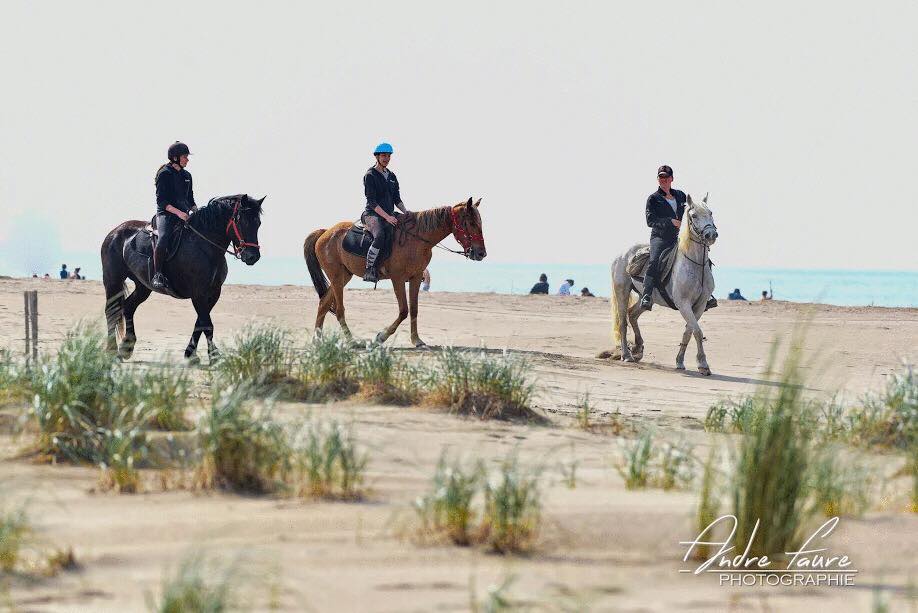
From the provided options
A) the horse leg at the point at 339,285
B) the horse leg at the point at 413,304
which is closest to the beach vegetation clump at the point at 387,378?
the horse leg at the point at 413,304

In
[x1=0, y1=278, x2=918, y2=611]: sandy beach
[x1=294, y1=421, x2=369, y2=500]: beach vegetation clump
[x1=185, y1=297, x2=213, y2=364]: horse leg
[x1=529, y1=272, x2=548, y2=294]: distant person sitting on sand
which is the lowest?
[x1=0, y1=278, x2=918, y2=611]: sandy beach

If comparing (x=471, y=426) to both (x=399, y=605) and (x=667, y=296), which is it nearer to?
(x=399, y=605)

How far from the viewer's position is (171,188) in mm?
12672

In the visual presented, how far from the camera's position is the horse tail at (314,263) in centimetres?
1645

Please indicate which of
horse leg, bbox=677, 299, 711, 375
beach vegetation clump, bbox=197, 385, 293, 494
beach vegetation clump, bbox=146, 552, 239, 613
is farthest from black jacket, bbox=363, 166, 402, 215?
beach vegetation clump, bbox=146, 552, 239, 613

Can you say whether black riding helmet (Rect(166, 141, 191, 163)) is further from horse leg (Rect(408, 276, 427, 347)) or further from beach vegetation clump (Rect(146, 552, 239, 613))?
beach vegetation clump (Rect(146, 552, 239, 613))

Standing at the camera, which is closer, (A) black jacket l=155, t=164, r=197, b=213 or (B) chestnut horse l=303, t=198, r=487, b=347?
(A) black jacket l=155, t=164, r=197, b=213

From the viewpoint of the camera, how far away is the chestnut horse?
15.1 metres

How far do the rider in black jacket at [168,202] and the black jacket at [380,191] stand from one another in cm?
295

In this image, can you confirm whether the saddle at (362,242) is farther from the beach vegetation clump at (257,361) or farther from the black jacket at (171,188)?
the beach vegetation clump at (257,361)

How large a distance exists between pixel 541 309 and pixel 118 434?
61.5 ft

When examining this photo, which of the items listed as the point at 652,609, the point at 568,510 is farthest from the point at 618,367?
the point at 652,609

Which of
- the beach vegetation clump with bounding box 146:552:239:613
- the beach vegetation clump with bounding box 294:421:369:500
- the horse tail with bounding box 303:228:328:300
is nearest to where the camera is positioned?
the beach vegetation clump with bounding box 146:552:239:613

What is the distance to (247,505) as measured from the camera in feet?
→ 18.3
